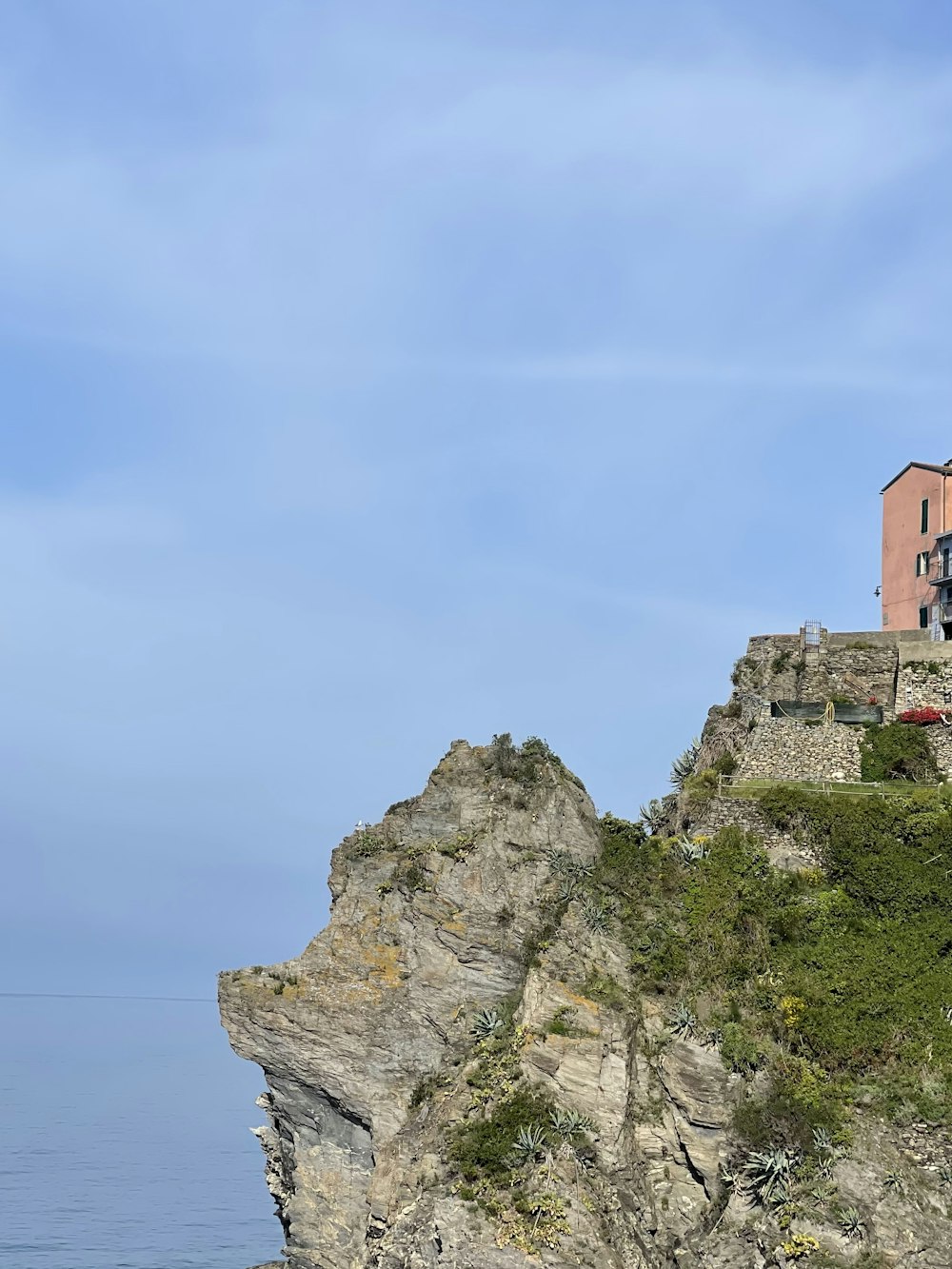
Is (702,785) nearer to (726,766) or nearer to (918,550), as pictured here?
(726,766)

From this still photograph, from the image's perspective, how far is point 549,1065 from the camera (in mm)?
36312

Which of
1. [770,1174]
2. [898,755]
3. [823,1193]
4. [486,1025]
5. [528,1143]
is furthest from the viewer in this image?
[898,755]

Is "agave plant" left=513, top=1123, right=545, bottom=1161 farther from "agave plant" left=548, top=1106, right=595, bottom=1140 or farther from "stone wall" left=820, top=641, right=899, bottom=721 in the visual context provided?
"stone wall" left=820, top=641, right=899, bottom=721

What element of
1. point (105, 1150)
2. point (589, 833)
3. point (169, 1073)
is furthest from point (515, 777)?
point (169, 1073)

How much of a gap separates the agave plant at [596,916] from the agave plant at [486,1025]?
11.7ft

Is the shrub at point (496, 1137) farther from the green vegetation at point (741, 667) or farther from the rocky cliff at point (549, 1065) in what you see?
the green vegetation at point (741, 667)

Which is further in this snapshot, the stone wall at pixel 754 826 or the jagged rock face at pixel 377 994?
the stone wall at pixel 754 826

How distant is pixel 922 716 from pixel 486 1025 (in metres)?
18.4

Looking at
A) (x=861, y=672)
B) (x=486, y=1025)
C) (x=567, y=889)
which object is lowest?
(x=486, y=1025)

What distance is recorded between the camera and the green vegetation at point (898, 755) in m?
45.3

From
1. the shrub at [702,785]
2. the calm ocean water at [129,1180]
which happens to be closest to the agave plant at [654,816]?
the shrub at [702,785]

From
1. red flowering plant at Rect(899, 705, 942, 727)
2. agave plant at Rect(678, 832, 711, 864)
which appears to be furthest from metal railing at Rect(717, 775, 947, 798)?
red flowering plant at Rect(899, 705, 942, 727)

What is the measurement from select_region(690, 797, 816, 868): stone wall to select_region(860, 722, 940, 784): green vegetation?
5.41m

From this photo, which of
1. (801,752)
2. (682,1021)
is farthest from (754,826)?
(682,1021)
